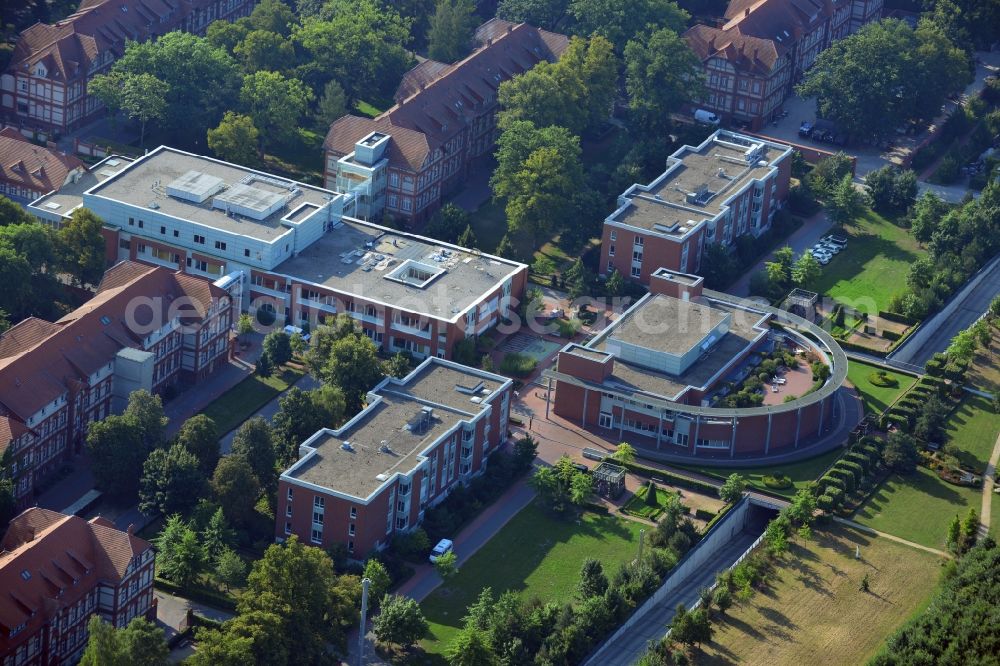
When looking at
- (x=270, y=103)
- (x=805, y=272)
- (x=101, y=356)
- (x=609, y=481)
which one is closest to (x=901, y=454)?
(x=609, y=481)

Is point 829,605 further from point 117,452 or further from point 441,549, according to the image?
point 117,452

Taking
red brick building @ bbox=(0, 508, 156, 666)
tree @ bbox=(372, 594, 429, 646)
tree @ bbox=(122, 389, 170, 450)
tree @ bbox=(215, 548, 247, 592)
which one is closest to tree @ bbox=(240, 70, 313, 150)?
tree @ bbox=(122, 389, 170, 450)

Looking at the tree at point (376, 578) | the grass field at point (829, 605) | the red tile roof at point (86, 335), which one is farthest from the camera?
the red tile roof at point (86, 335)

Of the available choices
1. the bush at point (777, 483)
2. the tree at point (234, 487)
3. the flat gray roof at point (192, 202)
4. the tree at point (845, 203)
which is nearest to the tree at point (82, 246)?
the flat gray roof at point (192, 202)

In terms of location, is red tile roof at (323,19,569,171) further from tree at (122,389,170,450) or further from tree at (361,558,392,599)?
tree at (361,558,392,599)

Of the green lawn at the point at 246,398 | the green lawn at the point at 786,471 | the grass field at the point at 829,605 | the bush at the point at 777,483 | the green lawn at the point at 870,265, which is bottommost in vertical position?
the grass field at the point at 829,605

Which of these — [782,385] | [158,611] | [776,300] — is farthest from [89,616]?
[776,300]

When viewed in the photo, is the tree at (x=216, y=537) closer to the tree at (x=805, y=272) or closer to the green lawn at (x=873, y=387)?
the green lawn at (x=873, y=387)
